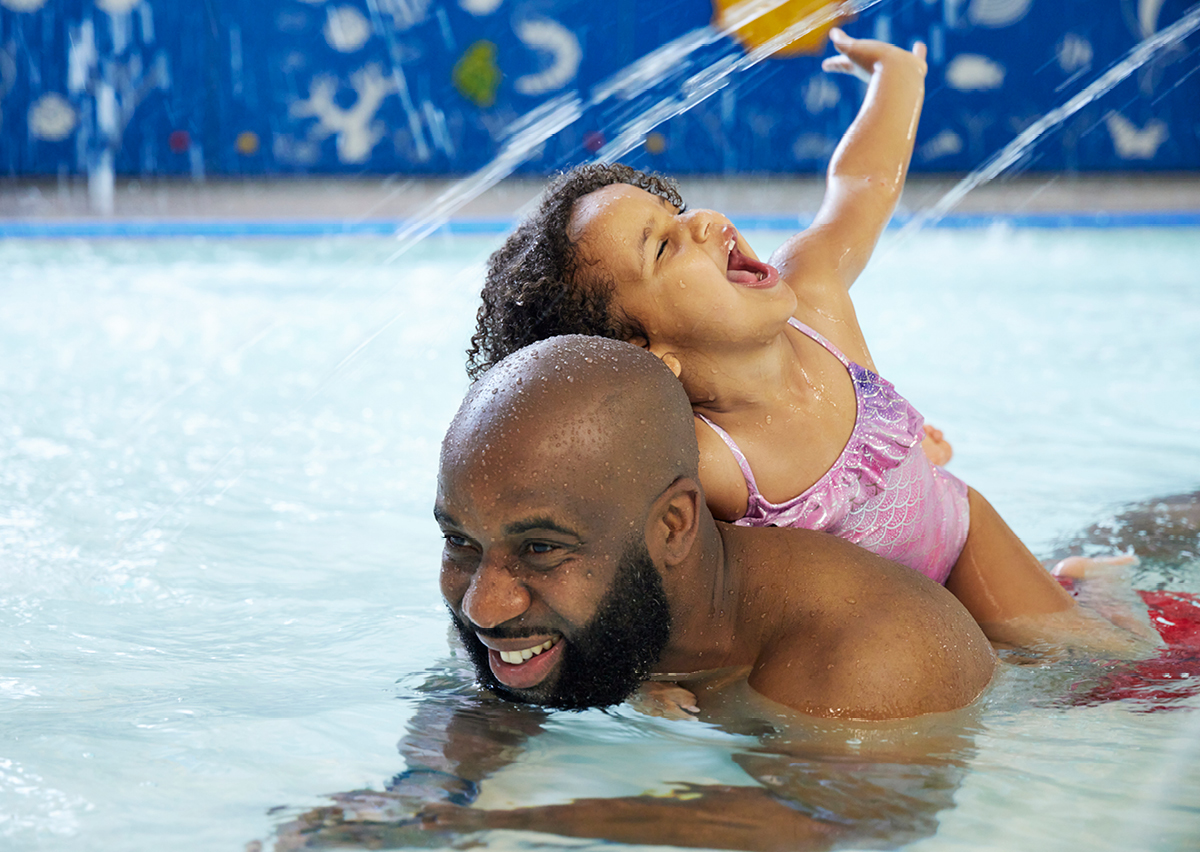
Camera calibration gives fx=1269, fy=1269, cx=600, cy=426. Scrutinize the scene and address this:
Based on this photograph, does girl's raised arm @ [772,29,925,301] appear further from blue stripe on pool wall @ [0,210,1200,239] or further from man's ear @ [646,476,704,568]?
blue stripe on pool wall @ [0,210,1200,239]

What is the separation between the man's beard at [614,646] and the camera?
174cm

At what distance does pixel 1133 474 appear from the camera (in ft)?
13.1

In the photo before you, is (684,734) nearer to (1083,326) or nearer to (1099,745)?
(1099,745)

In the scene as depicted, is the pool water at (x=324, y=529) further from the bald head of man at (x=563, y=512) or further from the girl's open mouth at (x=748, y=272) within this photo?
the girl's open mouth at (x=748, y=272)

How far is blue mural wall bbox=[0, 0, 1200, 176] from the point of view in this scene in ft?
37.1

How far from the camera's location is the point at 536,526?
1670 mm

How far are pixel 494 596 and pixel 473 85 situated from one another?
10.6 metres

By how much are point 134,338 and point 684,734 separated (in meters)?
5.02

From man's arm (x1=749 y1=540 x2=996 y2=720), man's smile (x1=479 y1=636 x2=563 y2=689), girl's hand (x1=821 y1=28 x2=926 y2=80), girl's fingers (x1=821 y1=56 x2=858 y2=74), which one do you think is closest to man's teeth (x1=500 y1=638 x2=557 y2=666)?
man's smile (x1=479 y1=636 x2=563 y2=689)

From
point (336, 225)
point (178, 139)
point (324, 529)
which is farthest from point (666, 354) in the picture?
point (178, 139)

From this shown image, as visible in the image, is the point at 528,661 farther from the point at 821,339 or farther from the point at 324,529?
the point at 324,529

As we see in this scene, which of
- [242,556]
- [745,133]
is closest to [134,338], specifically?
[242,556]

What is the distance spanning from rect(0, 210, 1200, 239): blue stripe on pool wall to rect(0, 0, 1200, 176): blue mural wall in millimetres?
1695

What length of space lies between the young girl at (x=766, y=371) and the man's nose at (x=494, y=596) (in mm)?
566
